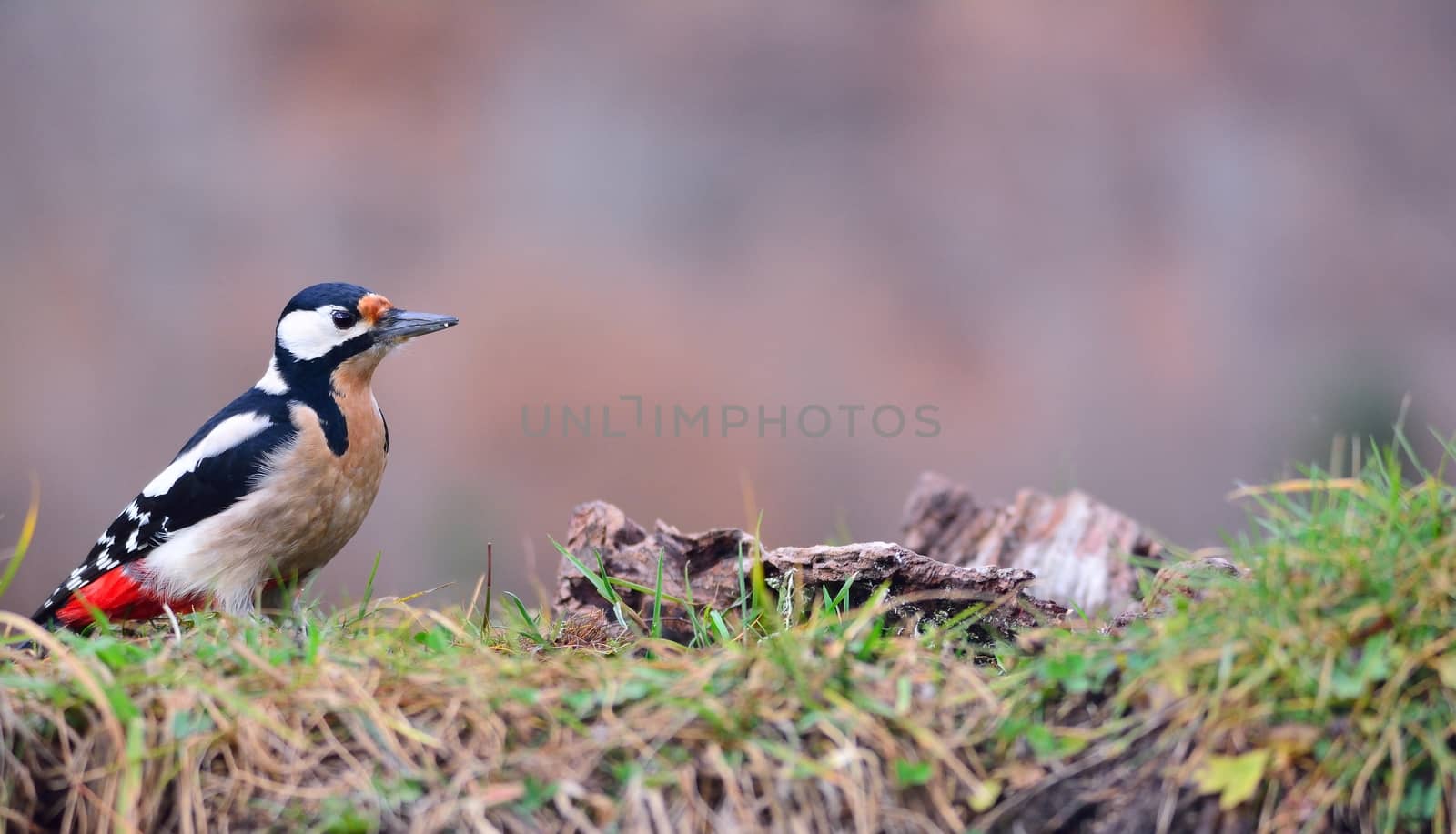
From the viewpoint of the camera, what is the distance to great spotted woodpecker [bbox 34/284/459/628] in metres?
3.60

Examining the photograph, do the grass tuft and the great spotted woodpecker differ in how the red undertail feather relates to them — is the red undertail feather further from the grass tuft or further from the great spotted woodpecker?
the grass tuft

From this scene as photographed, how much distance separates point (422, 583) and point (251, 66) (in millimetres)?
4179

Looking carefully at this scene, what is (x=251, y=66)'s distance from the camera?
29.8 ft

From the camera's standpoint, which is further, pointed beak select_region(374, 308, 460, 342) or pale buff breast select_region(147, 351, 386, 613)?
pointed beak select_region(374, 308, 460, 342)

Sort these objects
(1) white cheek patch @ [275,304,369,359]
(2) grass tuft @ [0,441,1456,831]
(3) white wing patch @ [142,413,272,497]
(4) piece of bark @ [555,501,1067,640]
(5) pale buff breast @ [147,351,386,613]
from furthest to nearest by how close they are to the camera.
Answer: (1) white cheek patch @ [275,304,369,359], (3) white wing patch @ [142,413,272,497], (5) pale buff breast @ [147,351,386,613], (4) piece of bark @ [555,501,1067,640], (2) grass tuft @ [0,441,1456,831]

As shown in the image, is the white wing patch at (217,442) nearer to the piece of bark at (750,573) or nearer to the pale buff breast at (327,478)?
the pale buff breast at (327,478)

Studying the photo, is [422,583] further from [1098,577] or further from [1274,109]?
[1274,109]

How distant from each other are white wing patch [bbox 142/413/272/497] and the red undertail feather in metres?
0.22

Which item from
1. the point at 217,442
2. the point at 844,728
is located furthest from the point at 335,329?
the point at 844,728

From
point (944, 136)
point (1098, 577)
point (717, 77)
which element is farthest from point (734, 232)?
point (1098, 577)

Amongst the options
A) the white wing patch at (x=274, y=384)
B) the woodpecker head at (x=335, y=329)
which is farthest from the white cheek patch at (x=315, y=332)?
the white wing patch at (x=274, y=384)

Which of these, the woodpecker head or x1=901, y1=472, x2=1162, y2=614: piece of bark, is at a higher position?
the woodpecker head


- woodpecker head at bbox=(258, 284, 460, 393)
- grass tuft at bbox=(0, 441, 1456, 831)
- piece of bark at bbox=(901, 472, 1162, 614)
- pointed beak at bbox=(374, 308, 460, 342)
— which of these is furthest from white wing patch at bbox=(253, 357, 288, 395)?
piece of bark at bbox=(901, 472, 1162, 614)

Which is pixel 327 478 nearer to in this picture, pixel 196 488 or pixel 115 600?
pixel 196 488
